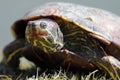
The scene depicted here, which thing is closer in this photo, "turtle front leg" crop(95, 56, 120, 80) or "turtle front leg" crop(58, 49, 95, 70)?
"turtle front leg" crop(95, 56, 120, 80)

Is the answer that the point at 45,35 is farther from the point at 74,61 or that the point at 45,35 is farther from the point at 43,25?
the point at 74,61

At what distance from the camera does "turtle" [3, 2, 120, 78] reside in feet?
12.8

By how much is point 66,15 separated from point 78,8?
288 millimetres

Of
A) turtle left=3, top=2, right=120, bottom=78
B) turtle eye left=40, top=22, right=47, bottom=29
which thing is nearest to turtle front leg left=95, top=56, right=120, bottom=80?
turtle left=3, top=2, right=120, bottom=78

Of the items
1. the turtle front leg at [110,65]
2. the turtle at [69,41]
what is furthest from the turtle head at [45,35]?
the turtle front leg at [110,65]

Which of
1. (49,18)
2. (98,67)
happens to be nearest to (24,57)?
(49,18)

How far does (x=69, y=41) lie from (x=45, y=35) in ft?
0.96

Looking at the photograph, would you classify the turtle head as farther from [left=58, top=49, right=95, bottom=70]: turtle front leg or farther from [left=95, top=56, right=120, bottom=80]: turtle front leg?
[left=95, top=56, right=120, bottom=80]: turtle front leg

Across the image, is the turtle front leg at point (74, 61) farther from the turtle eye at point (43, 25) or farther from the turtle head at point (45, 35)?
the turtle eye at point (43, 25)

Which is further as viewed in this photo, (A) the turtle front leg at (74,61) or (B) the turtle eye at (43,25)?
(A) the turtle front leg at (74,61)

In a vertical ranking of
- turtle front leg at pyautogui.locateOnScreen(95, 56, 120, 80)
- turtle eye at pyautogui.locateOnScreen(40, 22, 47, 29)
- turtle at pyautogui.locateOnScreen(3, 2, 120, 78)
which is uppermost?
turtle eye at pyautogui.locateOnScreen(40, 22, 47, 29)

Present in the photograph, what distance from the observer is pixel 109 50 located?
4.06 m

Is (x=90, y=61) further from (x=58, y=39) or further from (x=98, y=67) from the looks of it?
(x=58, y=39)

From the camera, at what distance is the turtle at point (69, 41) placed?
389 cm
